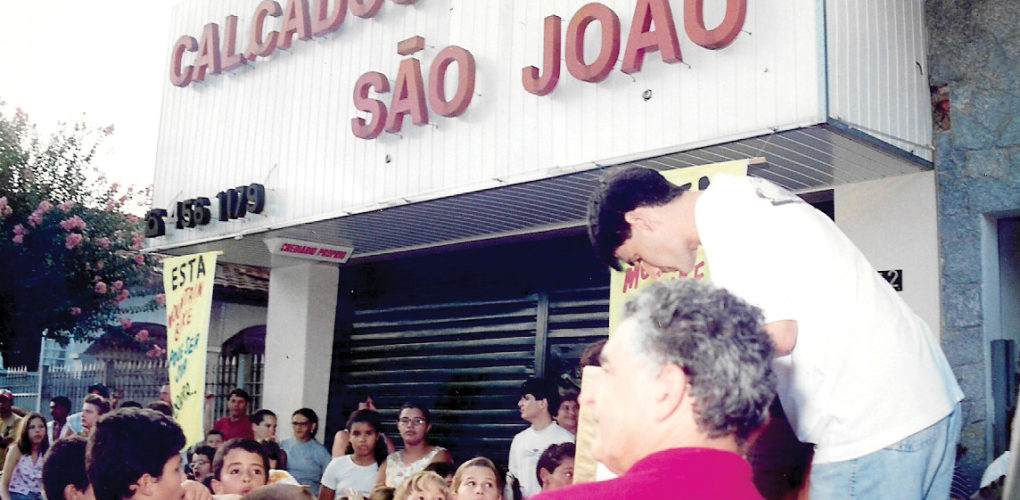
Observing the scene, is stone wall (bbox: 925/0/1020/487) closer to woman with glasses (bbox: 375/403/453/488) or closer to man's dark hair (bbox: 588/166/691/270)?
woman with glasses (bbox: 375/403/453/488)

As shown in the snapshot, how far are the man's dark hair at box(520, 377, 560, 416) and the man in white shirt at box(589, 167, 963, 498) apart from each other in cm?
480

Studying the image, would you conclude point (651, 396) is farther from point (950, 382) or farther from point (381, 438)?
point (381, 438)

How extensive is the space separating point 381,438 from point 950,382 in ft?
19.3

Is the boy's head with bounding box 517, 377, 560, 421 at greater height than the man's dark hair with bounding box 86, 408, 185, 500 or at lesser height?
greater

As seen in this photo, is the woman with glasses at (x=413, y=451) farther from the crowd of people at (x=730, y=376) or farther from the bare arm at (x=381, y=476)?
the crowd of people at (x=730, y=376)

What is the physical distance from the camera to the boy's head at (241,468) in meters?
5.34

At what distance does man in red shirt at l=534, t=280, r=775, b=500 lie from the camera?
172cm

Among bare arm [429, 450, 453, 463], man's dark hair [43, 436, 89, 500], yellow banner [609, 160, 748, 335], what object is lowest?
bare arm [429, 450, 453, 463]

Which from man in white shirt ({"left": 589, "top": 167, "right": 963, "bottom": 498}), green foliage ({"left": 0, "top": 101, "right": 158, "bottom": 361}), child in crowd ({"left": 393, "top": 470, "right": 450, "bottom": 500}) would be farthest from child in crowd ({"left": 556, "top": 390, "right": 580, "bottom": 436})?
green foliage ({"left": 0, "top": 101, "right": 158, "bottom": 361})

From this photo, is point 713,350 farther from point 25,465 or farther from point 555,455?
point 25,465

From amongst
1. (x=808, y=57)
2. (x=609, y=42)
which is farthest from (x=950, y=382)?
(x=609, y=42)

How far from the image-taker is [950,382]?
8.68ft

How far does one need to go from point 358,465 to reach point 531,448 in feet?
4.85

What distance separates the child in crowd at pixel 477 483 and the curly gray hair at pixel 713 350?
390 cm
